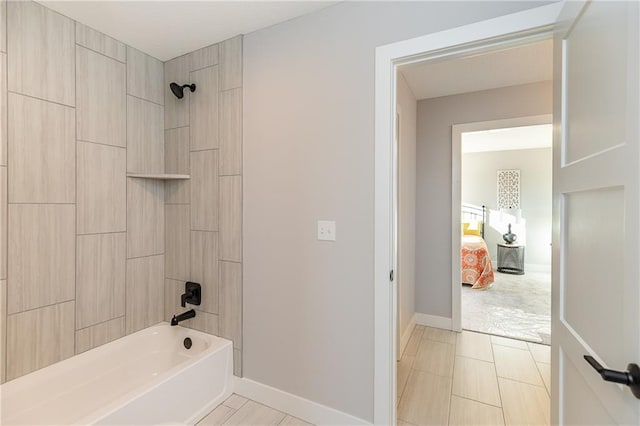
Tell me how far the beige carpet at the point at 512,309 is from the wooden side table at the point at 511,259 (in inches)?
21.0

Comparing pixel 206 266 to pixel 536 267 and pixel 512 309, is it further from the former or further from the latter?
pixel 536 267

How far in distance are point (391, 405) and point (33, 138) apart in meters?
2.46

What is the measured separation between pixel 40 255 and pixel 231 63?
165cm

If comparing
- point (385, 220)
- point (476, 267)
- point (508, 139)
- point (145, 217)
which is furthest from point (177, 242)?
point (508, 139)

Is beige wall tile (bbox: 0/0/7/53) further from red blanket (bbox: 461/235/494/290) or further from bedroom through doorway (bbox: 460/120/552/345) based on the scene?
red blanket (bbox: 461/235/494/290)

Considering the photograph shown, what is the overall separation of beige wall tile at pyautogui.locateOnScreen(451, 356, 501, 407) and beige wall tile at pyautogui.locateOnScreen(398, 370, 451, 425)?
0.09 meters

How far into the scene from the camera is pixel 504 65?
248cm

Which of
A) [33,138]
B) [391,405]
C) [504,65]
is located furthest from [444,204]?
[33,138]

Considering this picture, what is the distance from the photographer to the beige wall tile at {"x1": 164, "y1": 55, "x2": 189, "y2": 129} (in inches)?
87.5

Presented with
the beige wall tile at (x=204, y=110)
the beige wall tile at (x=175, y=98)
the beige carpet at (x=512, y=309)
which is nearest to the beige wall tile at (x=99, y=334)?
the beige wall tile at (x=204, y=110)

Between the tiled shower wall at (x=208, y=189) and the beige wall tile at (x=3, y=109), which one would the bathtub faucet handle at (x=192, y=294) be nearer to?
the tiled shower wall at (x=208, y=189)

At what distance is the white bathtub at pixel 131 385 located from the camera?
1.47 m

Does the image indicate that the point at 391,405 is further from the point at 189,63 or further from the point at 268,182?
the point at 189,63

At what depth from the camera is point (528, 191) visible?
5887mm
